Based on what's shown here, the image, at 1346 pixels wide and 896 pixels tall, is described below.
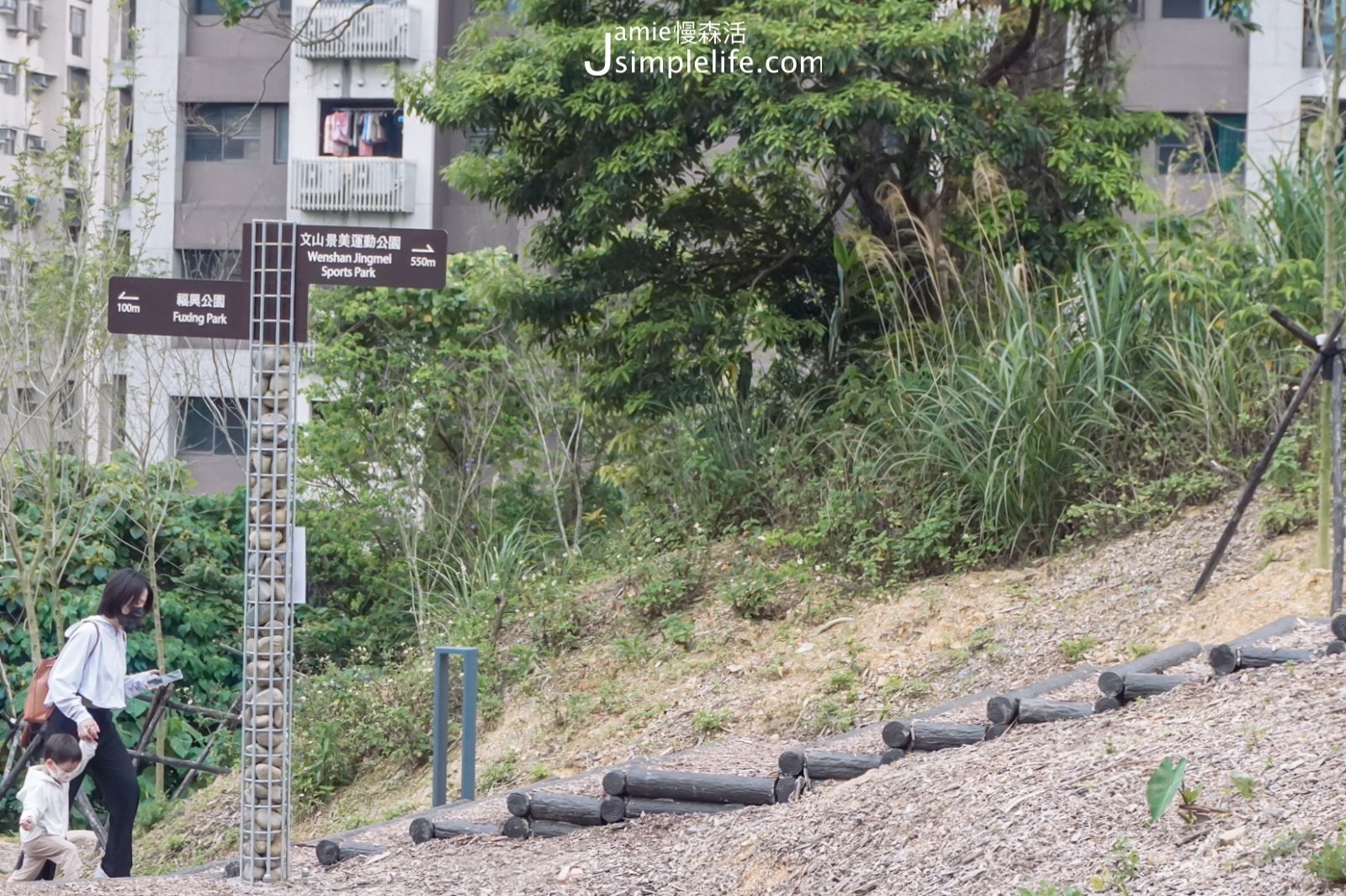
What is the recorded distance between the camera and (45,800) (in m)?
6.85

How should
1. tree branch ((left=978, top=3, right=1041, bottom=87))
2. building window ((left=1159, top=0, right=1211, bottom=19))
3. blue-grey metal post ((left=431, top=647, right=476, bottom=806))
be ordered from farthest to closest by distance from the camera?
1. building window ((left=1159, top=0, right=1211, bottom=19))
2. tree branch ((left=978, top=3, right=1041, bottom=87))
3. blue-grey metal post ((left=431, top=647, right=476, bottom=806))

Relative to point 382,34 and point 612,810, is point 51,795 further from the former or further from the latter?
point 382,34

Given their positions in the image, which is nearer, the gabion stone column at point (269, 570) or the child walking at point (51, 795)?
the gabion stone column at point (269, 570)

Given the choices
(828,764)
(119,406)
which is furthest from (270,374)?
(119,406)

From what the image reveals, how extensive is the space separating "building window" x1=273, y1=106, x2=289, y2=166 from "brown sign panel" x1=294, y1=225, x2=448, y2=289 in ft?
70.6

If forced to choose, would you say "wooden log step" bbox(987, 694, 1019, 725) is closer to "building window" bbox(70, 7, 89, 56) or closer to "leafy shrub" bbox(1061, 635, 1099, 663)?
"leafy shrub" bbox(1061, 635, 1099, 663)

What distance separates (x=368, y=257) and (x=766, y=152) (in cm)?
484

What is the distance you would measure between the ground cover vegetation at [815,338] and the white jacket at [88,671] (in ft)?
11.0

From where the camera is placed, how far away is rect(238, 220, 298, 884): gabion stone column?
20.7 ft

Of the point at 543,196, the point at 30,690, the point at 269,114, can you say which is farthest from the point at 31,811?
the point at 269,114

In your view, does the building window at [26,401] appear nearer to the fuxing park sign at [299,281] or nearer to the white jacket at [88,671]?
the white jacket at [88,671]

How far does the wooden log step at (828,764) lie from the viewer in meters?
6.57

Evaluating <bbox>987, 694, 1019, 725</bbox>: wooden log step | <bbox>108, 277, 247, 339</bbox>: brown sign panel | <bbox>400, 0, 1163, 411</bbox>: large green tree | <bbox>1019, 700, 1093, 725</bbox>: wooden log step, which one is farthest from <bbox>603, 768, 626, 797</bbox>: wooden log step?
<bbox>400, 0, 1163, 411</bbox>: large green tree

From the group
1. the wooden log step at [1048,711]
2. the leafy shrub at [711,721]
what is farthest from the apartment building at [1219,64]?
the wooden log step at [1048,711]
